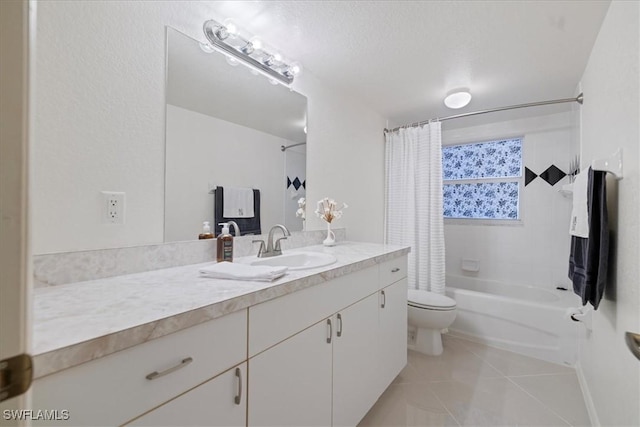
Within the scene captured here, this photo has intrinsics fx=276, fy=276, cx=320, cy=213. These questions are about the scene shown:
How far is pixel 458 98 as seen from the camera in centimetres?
233

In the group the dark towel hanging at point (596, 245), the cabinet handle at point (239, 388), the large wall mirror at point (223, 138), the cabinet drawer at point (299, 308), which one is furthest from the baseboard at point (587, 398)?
the large wall mirror at point (223, 138)

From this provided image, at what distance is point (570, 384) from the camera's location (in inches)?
75.4

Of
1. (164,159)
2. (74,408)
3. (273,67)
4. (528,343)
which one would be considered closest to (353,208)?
(273,67)

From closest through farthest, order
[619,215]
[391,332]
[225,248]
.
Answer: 1. [619,215]
2. [225,248]
3. [391,332]

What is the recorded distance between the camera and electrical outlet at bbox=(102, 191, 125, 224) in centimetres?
103

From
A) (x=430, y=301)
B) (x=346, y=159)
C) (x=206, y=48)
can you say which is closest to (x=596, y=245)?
(x=430, y=301)

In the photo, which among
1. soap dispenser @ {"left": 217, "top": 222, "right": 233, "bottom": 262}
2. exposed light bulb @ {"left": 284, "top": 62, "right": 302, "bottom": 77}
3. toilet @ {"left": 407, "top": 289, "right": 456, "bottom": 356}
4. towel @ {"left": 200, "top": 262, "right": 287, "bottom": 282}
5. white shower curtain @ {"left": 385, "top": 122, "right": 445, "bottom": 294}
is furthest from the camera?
white shower curtain @ {"left": 385, "top": 122, "right": 445, "bottom": 294}

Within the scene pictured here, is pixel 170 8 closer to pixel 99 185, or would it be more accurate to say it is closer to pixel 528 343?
pixel 99 185

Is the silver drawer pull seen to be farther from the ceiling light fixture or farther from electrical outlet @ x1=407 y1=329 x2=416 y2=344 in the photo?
the ceiling light fixture

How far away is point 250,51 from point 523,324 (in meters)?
2.88

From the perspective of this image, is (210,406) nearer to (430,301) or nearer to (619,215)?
(619,215)

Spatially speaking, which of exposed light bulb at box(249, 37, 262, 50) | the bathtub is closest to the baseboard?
the bathtub

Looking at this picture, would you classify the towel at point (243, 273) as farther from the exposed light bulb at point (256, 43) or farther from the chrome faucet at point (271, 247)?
the exposed light bulb at point (256, 43)

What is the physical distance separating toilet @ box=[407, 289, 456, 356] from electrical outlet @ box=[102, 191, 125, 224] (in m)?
2.14
